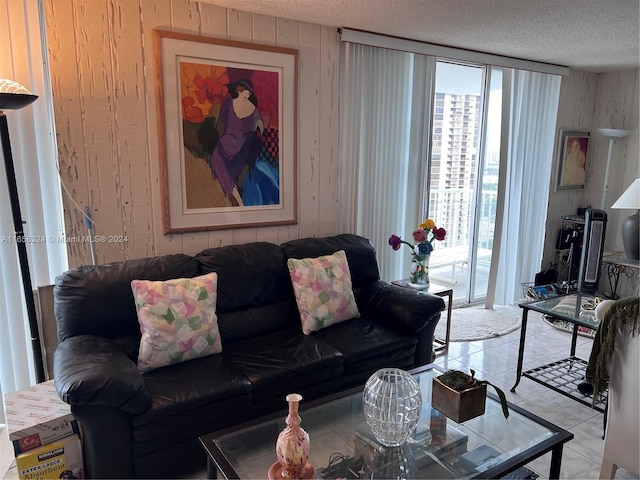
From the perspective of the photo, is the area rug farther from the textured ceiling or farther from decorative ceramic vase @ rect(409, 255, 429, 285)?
the textured ceiling

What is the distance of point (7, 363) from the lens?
99.0 inches

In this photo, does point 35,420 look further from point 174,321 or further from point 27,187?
point 27,187

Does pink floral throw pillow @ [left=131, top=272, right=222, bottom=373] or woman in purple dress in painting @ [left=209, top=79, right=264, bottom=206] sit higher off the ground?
woman in purple dress in painting @ [left=209, top=79, right=264, bottom=206]

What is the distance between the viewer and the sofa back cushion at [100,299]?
2.32 metres

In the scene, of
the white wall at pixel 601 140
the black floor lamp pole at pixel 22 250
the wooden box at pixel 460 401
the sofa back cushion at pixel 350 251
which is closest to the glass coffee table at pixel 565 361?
the sofa back cushion at pixel 350 251

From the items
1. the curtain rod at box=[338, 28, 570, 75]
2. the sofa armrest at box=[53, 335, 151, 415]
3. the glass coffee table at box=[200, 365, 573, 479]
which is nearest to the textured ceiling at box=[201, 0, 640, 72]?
the curtain rod at box=[338, 28, 570, 75]

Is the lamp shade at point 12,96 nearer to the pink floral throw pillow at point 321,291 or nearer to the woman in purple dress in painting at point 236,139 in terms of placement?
the woman in purple dress in painting at point 236,139

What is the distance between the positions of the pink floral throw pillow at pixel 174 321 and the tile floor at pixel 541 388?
89 centimetres

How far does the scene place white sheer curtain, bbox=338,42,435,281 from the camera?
3506 millimetres

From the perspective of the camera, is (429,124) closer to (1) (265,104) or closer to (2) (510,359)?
(1) (265,104)

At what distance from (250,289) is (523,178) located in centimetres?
333

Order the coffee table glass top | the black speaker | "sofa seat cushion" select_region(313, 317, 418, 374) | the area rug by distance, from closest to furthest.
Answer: "sofa seat cushion" select_region(313, 317, 418, 374), the coffee table glass top, the area rug, the black speaker

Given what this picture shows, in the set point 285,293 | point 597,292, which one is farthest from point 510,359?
point 597,292

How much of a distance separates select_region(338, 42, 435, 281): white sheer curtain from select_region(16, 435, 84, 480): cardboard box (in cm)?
228
